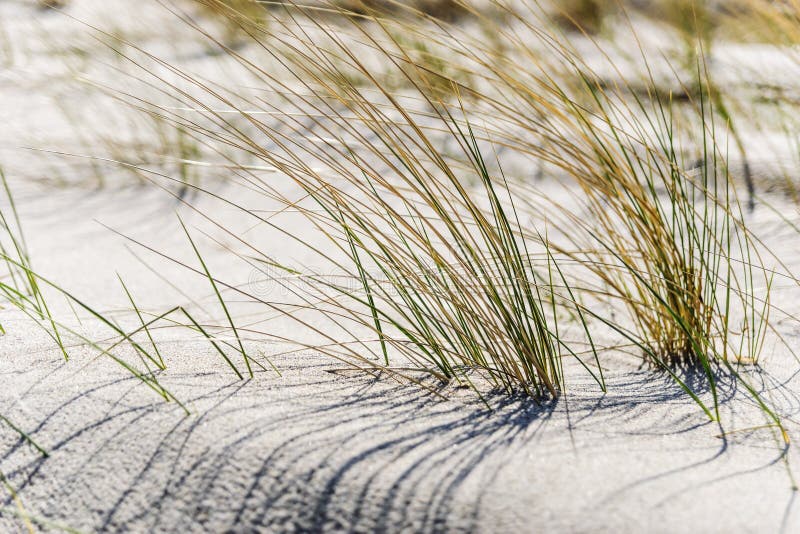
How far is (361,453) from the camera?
0.87 meters

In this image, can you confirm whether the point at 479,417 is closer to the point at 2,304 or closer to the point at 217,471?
the point at 217,471

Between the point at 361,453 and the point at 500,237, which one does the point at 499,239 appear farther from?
the point at 361,453

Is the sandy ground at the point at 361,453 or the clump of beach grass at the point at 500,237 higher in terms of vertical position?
the clump of beach grass at the point at 500,237

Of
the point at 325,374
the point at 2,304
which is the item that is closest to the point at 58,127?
the point at 2,304

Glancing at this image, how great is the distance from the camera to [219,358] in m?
1.23

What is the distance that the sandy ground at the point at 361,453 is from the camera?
2.61 feet

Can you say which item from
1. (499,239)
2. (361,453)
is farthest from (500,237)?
(361,453)

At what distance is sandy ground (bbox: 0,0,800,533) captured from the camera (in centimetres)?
80

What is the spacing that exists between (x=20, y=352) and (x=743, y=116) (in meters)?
2.40

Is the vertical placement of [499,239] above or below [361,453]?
above

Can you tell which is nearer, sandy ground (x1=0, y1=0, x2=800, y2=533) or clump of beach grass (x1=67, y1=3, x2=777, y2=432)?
sandy ground (x1=0, y1=0, x2=800, y2=533)

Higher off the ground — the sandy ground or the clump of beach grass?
the clump of beach grass

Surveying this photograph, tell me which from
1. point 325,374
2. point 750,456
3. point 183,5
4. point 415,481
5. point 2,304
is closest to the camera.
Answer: point 415,481

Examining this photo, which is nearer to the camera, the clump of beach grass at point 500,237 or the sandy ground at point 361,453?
the sandy ground at point 361,453
